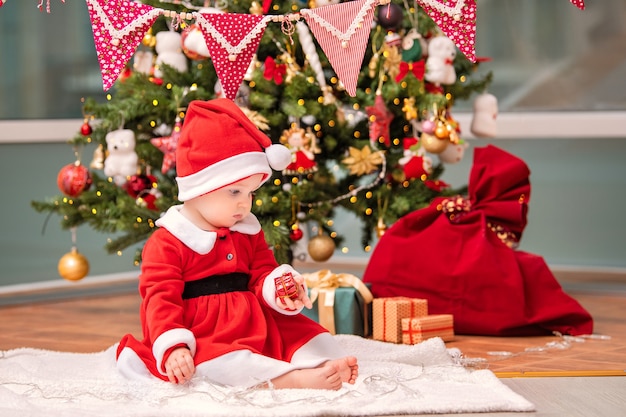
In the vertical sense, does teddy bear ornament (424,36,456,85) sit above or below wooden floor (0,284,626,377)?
above

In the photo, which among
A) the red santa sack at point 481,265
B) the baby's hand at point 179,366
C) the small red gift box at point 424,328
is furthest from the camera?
the red santa sack at point 481,265

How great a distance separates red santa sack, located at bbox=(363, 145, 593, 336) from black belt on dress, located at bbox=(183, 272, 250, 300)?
1.04 meters

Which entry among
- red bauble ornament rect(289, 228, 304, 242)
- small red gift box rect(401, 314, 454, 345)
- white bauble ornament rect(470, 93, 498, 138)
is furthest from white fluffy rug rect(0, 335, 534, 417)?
white bauble ornament rect(470, 93, 498, 138)

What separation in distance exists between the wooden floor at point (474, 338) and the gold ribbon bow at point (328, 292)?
0.31m

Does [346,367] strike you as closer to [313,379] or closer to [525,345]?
[313,379]

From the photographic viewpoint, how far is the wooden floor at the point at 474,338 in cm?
275

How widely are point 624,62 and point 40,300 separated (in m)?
2.86

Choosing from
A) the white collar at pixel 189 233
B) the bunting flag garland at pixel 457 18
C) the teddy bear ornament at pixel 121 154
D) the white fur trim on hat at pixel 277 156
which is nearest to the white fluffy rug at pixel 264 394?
the white collar at pixel 189 233

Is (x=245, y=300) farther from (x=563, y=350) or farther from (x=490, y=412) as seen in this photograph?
(x=563, y=350)

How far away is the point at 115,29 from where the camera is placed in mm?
2584

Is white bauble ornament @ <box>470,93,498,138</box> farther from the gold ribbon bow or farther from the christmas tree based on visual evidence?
the gold ribbon bow

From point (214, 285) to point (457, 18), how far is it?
90 centimetres

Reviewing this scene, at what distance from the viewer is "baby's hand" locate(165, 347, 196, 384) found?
221 centimetres

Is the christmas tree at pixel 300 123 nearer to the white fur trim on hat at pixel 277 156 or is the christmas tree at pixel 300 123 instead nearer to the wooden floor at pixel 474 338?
the wooden floor at pixel 474 338
